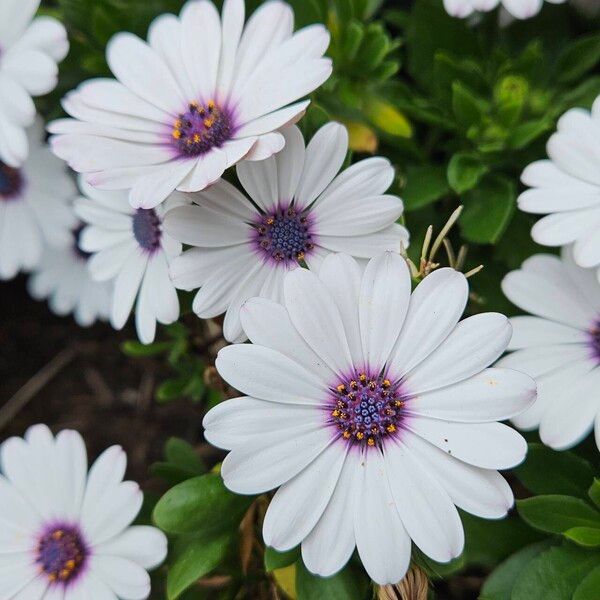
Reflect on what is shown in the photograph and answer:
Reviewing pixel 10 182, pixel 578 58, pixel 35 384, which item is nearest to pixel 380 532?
pixel 578 58

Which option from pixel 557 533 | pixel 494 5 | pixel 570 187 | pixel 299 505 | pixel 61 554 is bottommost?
pixel 557 533

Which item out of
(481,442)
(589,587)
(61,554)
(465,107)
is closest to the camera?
(481,442)

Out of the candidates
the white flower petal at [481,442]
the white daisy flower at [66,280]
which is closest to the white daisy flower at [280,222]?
the white flower petal at [481,442]

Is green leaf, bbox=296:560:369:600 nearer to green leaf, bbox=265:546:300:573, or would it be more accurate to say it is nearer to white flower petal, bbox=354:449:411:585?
green leaf, bbox=265:546:300:573

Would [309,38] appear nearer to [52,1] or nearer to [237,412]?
[237,412]

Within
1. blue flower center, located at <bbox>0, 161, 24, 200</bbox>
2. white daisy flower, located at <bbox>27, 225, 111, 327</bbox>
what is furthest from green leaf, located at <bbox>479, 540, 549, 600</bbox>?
blue flower center, located at <bbox>0, 161, 24, 200</bbox>

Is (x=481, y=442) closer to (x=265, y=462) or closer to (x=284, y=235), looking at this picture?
(x=265, y=462)

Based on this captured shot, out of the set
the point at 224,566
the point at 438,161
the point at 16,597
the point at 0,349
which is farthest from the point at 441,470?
the point at 0,349
